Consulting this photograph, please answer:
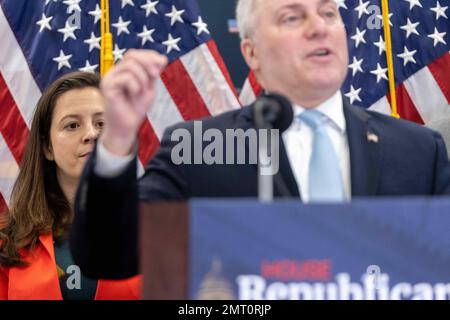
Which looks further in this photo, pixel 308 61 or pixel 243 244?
pixel 308 61

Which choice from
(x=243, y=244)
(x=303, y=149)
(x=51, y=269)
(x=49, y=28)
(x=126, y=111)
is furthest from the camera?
(x=49, y=28)

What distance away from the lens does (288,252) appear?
1.10 meters

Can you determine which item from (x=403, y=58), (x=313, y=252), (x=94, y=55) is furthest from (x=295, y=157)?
(x=403, y=58)

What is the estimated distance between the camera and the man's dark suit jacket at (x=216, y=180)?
1442 mm

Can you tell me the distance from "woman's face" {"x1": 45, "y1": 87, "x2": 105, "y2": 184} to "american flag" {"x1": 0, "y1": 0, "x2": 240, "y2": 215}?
65 centimetres

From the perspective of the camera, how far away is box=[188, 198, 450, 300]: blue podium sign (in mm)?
1094

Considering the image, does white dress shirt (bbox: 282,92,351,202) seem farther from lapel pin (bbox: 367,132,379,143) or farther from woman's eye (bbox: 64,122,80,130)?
woman's eye (bbox: 64,122,80,130)

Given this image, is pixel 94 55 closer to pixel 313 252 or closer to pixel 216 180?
pixel 216 180

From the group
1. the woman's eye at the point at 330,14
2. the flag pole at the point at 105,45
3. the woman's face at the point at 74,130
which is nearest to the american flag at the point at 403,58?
the flag pole at the point at 105,45

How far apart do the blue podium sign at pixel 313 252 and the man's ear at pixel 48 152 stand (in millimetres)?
Answer: 1633

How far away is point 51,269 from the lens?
235cm
